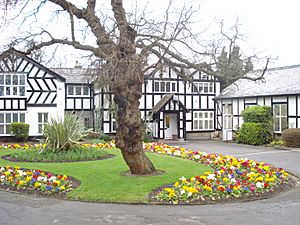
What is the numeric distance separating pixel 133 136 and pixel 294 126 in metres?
18.7

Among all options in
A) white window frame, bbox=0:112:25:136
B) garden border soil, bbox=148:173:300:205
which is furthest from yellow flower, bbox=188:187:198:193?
white window frame, bbox=0:112:25:136

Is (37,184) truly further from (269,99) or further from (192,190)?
(269,99)

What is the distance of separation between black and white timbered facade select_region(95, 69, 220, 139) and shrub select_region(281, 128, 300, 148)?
859 cm

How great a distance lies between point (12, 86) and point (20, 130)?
3934 millimetres

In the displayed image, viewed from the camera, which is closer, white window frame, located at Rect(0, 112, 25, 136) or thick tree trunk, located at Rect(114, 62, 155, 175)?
thick tree trunk, located at Rect(114, 62, 155, 175)

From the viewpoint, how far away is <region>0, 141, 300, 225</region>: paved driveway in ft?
22.6

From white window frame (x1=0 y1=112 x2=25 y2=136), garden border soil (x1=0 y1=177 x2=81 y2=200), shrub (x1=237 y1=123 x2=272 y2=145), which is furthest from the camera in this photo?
white window frame (x1=0 y1=112 x2=25 y2=136)

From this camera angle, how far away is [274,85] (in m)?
28.5

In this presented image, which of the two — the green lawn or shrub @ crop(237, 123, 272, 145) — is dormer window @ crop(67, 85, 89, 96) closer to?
shrub @ crop(237, 123, 272, 145)

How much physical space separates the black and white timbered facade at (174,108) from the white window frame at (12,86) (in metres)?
6.46

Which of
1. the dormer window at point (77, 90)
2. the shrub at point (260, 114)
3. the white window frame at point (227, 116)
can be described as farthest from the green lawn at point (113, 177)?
the white window frame at point (227, 116)

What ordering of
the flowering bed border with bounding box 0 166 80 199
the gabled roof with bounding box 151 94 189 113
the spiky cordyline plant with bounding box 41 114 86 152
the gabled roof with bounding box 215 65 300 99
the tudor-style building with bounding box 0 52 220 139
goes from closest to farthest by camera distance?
the flowering bed border with bounding box 0 166 80 199 → the spiky cordyline plant with bounding box 41 114 86 152 → the gabled roof with bounding box 215 65 300 99 → the tudor-style building with bounding box 0 52 220 139 → the gabled roof with bounding box 151 94 189 113

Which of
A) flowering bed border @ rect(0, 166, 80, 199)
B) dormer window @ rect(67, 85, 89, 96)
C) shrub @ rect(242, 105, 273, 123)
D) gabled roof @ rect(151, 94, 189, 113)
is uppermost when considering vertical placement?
dormer window @ rect(67, 85, 89, 96)

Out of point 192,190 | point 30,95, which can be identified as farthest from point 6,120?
point 192,190
